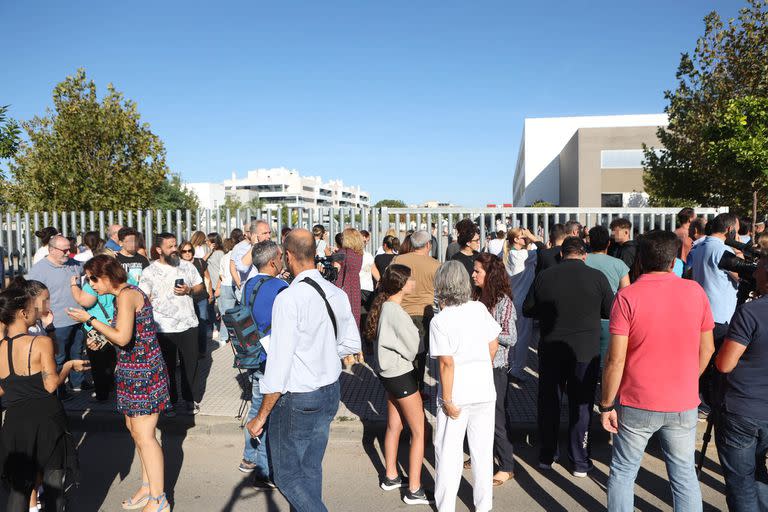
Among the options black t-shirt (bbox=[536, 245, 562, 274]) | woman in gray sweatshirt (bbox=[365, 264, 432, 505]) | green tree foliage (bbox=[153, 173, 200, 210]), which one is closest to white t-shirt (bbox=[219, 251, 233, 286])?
black t-shirt (bbox=[536, 245, 562, 274])

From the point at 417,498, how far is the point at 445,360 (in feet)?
4.33

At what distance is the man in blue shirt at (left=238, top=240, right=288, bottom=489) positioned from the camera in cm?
399

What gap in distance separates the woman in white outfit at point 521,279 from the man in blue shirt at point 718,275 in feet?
6.72

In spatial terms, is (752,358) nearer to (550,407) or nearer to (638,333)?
(638,333)

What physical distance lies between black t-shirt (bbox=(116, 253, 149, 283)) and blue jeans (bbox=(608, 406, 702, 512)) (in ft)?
17.3

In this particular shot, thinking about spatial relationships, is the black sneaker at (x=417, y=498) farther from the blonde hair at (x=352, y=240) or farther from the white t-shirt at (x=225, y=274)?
the white t-shirt at (x=225, y=274)

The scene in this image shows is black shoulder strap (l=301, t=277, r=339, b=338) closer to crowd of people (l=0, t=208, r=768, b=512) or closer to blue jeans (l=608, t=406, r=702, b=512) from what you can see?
crowd of people (l=0, t=208, r=768, b=512)

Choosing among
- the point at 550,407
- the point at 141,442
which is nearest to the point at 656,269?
the point at 550,407

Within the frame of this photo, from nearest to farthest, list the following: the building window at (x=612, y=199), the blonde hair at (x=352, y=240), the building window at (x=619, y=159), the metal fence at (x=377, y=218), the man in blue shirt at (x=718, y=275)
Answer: the man in blue shirt at (x=718, y=275)
the blonde hair at (x=352, y=240)
the metal fence at (x=377, y=218)
the building window at (x=619, y=159)
the building window at (x=612, y=199)

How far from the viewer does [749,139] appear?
10.0 m

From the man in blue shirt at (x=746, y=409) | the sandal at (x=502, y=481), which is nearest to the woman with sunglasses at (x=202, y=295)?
the sandal at (x=502, y=481)

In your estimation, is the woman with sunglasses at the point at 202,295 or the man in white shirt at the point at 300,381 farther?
the woman with sunglasses at the point at 202,295

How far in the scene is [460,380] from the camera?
3.59m

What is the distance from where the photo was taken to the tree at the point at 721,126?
33.2ft
